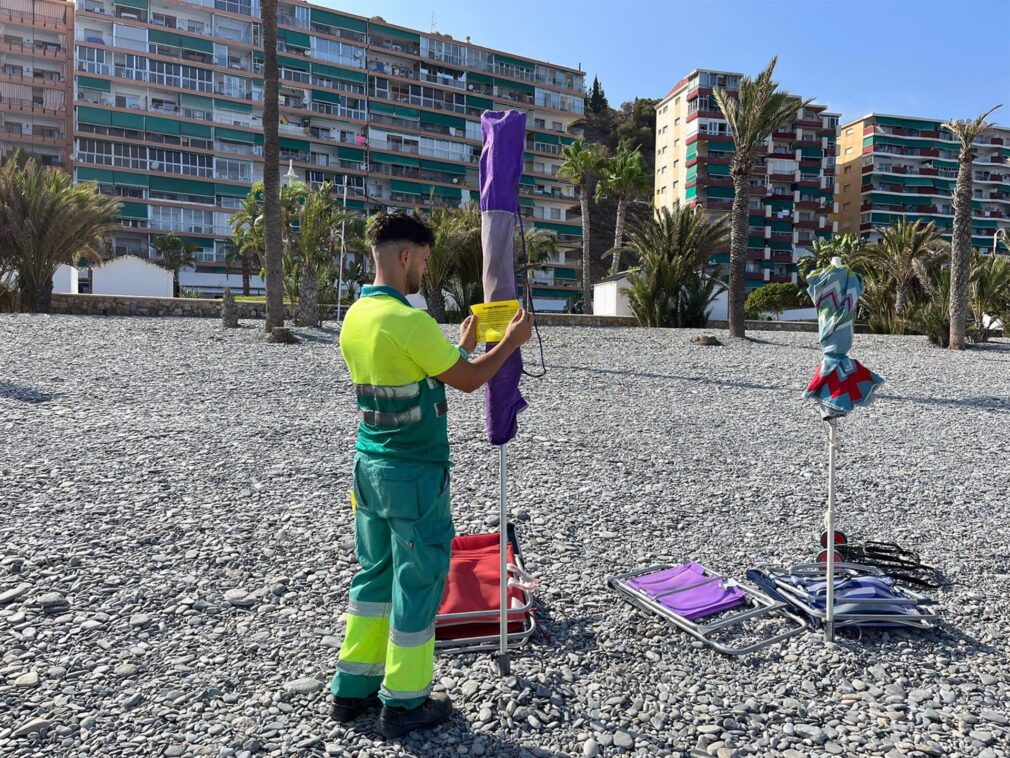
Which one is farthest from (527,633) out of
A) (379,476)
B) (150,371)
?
(150,371)

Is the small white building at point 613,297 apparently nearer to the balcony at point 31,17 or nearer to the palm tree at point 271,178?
the palm tree at point 271,178

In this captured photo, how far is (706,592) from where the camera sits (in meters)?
3.69

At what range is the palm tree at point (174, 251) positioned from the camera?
54.2m

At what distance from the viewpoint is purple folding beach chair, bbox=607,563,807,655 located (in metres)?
3.34

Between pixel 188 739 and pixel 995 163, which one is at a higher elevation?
pixel 995 163

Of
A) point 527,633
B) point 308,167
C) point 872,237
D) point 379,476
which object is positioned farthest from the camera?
point 872,237

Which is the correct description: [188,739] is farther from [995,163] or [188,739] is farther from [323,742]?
[995,163]

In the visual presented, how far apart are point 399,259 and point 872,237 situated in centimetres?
8517

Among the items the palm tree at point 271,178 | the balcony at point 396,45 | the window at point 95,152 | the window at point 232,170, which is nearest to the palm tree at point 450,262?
the palm tree at point 271,178

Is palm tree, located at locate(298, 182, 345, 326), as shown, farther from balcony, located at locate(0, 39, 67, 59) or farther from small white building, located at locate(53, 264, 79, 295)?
balcony, located at locate(0, 39, 67, 59)

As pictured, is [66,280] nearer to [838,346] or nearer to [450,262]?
[450,262]

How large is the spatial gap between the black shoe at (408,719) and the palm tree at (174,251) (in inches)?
2225

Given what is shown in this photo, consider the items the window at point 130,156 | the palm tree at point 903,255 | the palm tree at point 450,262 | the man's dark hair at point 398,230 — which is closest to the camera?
the man's dark hair at point 398,230

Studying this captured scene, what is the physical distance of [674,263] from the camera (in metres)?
24.0
